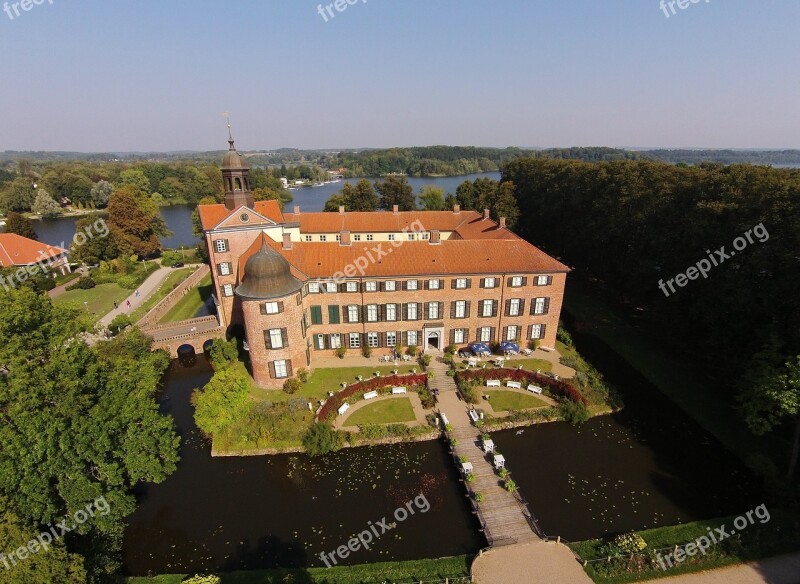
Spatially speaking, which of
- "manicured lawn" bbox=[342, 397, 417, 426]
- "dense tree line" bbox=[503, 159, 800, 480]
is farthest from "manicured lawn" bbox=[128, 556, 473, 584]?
"dense tree line" bbox=[503, 159, 800, 480]

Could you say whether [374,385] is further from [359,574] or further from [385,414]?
[359,574]

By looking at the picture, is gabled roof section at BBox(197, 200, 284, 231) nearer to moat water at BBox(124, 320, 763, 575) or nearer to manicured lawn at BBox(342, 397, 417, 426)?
moat water at BBox(124, 320, 763, 575)

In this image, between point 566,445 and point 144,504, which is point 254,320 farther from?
point 566,445

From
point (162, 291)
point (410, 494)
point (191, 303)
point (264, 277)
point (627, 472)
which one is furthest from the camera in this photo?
point (162, 291)

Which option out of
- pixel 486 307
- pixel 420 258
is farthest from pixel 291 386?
pixel 486 307

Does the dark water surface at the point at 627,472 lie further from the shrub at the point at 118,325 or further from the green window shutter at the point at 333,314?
the shrub at the point at 118,325

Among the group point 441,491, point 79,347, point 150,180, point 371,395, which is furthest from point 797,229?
point 150,180

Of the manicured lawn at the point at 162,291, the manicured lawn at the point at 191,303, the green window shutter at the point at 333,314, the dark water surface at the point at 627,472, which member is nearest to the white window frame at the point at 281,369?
the green window shutter at the point at 333,314
